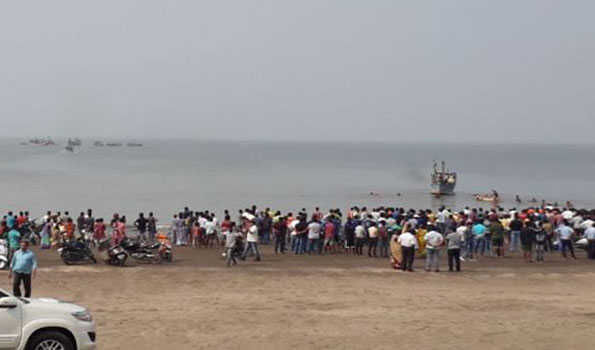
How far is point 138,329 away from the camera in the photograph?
49.5 ft

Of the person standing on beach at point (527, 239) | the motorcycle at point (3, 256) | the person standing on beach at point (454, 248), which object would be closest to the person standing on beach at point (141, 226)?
the motorcycle at point (3, 256)

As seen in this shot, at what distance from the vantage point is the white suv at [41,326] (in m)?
11.8

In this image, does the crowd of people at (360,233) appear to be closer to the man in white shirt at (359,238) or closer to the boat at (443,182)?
the man in white shirt at (359,238)

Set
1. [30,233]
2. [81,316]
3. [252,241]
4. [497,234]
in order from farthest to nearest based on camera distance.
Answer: [30,233]
[497,234]
[252,241]
[81,316]

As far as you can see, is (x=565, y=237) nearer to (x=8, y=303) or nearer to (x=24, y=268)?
(x=24, y=268)

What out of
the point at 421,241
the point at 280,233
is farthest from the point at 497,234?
the point at 280,233

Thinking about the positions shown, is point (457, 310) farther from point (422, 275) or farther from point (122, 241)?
point (122, 241)

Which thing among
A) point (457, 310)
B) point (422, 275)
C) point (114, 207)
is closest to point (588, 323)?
point (457, 310)

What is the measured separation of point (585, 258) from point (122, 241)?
1513 cm

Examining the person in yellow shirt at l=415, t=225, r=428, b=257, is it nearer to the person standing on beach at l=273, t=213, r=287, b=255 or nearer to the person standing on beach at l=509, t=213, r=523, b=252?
the person standing on beach at l=509, t=213, r=523, b=252

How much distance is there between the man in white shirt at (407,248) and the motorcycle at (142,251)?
7.32m

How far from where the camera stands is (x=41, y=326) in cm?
1184

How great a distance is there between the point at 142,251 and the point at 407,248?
7.88m

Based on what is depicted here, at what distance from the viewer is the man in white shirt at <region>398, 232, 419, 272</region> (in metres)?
22.8
